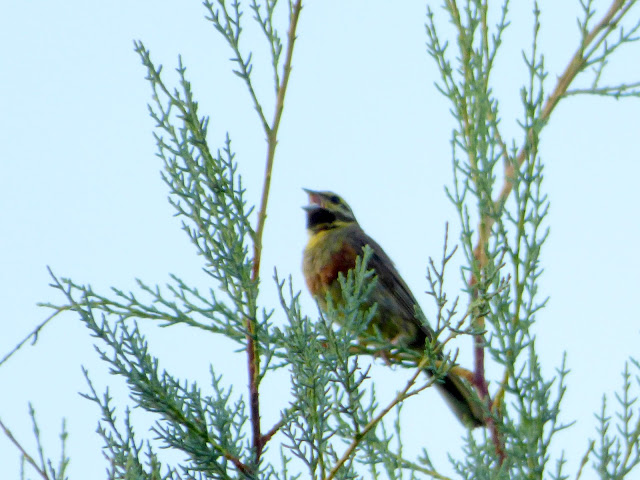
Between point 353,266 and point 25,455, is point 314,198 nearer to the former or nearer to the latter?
point 353,266

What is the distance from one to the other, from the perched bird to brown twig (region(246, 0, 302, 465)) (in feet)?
10.2

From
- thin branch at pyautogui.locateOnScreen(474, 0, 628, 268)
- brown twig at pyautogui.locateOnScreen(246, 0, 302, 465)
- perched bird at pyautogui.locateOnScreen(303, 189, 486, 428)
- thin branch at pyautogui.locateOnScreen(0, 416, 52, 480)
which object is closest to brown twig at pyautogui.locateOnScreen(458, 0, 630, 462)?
thin branch at pyautogui.locateOnScreen(474, 0, 628, 268)

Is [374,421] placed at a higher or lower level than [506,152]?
lower

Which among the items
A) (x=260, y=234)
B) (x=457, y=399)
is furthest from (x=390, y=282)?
(x=260, y=234)

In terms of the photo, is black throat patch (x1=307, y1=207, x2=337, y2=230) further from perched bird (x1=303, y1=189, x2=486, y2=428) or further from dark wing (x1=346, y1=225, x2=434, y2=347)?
dark wing (x1=346, y1=225, x2=434, y2=347)

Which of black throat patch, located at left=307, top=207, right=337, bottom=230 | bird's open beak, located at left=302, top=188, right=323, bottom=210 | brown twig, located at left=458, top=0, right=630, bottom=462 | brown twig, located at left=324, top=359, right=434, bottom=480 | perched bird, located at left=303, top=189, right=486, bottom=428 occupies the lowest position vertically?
brown twig, located at left=324, top=359, right=434, bottom=480

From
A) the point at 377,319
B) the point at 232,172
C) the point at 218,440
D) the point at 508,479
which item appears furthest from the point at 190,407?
the point at 377,319

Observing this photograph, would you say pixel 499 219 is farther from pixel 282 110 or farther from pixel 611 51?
pixel 611 51

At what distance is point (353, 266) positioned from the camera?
6160 millimetres

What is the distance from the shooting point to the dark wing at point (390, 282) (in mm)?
6531

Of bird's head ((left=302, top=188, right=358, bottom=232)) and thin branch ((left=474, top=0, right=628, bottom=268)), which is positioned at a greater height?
bird's head ((left=302, top=188, right=358, bottom=232))

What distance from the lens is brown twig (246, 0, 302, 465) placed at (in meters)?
2.51

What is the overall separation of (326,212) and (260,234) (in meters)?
4.39

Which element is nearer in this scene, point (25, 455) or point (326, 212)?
point (25, 455)
